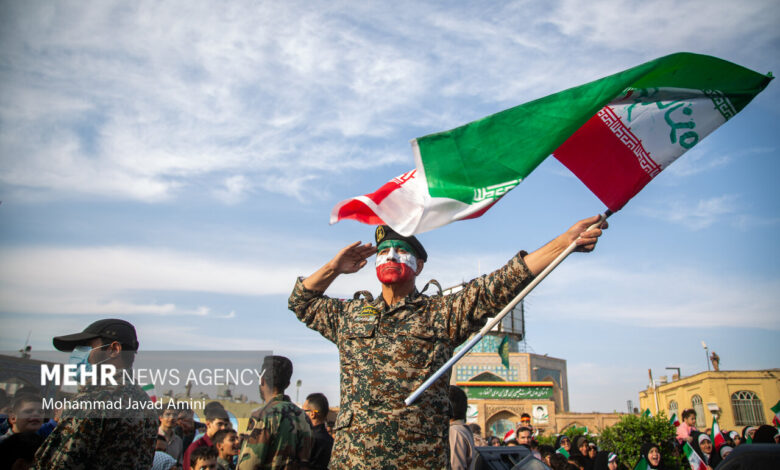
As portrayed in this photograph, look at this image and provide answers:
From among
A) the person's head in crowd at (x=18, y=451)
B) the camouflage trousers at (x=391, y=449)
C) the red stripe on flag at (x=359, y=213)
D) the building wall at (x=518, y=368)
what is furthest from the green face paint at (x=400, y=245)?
the building wall at (x=518, y=368)

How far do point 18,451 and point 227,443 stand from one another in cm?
224

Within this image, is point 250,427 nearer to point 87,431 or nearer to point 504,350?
point 87,431

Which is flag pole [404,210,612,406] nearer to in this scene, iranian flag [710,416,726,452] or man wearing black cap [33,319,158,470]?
man wearing black cap [33,319,158,470]

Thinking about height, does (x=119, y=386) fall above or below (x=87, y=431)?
above

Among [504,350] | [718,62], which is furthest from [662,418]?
[504,350]

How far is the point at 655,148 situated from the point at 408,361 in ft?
7.40

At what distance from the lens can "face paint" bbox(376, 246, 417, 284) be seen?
3797 mm

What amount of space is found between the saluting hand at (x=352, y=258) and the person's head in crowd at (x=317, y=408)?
2.84 metres

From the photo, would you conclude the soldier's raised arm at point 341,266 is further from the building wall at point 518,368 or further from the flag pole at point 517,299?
the building wall at point 518,368

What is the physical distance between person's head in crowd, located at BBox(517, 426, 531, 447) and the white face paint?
765cm

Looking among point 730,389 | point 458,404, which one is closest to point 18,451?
point 458,404

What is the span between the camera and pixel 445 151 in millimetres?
3461

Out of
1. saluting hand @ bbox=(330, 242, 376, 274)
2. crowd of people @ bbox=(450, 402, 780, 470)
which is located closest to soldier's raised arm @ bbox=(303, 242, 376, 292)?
saluting hand @ bbox=(330, 242, 376, 274)

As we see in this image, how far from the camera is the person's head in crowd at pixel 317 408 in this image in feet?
20.8
